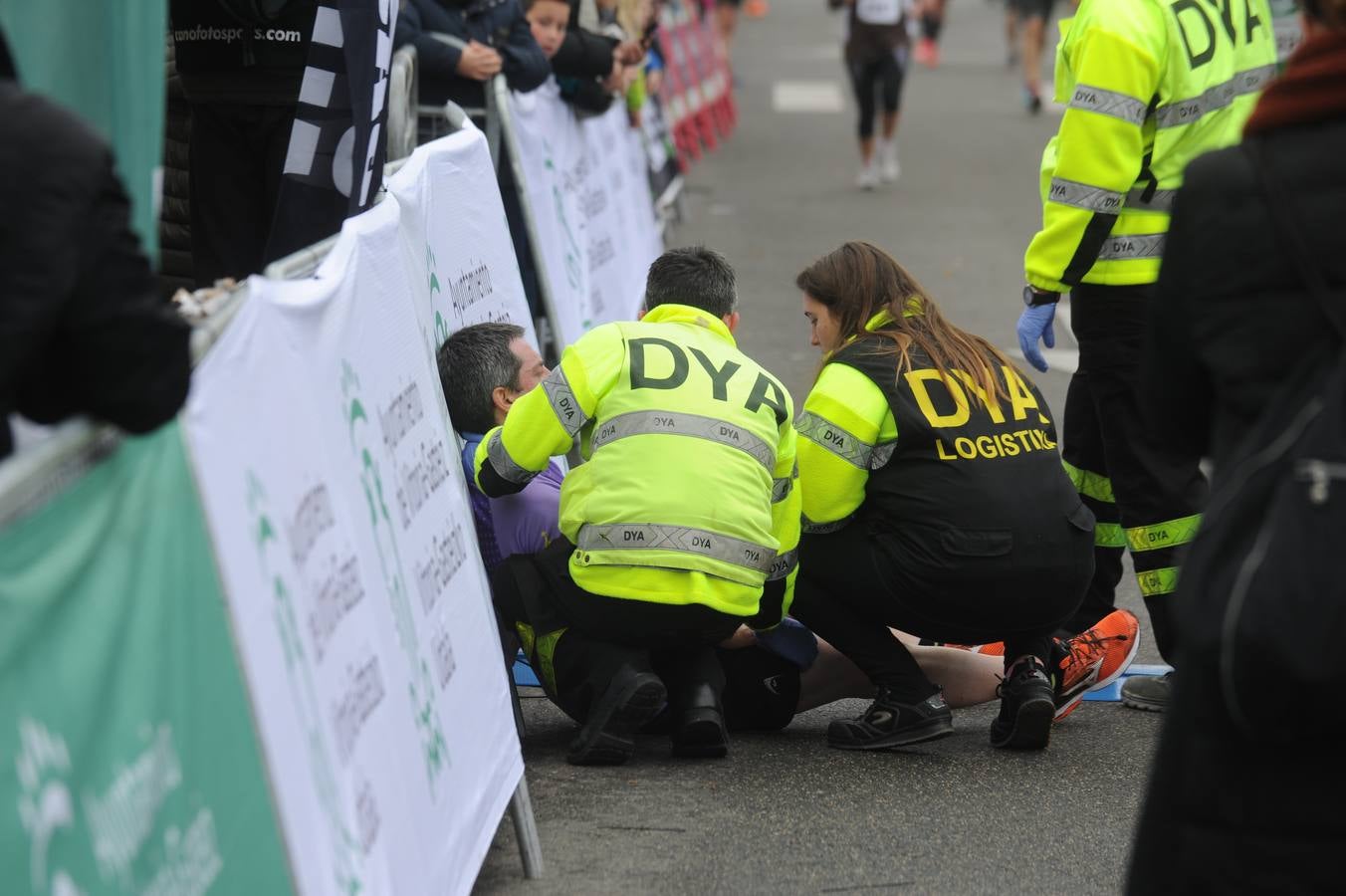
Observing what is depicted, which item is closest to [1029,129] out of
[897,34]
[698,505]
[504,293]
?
[897,34]

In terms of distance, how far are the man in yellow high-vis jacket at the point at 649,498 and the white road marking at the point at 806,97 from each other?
56.8 feet

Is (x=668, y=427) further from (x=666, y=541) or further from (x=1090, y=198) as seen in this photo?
(x=1090, y=198)

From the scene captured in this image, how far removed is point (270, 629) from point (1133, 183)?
Result: 3.04 m

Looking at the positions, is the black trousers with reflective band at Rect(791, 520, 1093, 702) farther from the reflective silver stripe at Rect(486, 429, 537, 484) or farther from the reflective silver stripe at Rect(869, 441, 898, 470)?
the reflective silver stripe at Rect(486, 429, 537, 484)

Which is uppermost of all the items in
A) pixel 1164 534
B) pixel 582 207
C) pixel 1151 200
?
pixel 1151 200

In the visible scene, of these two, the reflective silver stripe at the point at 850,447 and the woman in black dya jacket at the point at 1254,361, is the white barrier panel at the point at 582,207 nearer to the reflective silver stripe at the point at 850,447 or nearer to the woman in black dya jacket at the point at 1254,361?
the reflective silver stripe at the point at 850,447

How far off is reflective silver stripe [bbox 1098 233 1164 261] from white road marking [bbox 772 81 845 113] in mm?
16713

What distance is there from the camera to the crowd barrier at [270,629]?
A: 2.05m

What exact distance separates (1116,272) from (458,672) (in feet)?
7.25

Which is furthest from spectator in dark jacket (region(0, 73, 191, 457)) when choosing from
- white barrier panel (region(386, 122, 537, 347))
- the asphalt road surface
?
the asphalt road surface

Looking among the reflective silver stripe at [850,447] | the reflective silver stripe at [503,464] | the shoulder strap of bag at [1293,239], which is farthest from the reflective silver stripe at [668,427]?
the shoulder strap of bag at [1293,239]

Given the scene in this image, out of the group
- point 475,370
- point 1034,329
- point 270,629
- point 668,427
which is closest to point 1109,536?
point 1034,329

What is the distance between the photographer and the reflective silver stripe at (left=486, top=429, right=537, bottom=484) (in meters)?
4.34

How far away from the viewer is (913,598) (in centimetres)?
459
